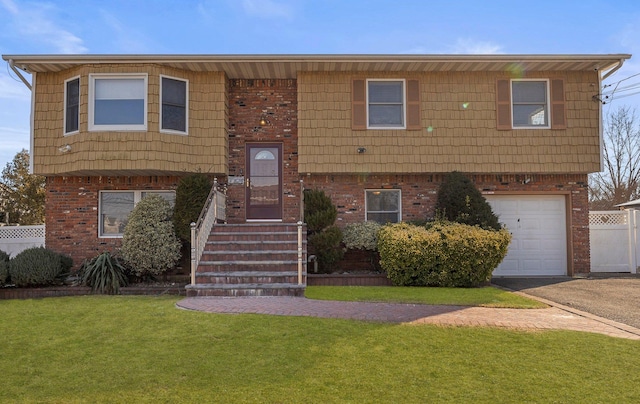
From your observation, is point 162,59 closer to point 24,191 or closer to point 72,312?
point 72,312

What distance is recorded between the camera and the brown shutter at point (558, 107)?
11.4 metres

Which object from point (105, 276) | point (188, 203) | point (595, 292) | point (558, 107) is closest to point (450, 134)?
point (558, 107)

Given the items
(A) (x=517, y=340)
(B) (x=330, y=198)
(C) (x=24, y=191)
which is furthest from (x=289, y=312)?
(C) (x=24, y=191)

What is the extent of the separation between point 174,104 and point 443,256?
731 centimetres

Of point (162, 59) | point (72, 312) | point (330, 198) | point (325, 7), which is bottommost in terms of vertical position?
point (72, 312)

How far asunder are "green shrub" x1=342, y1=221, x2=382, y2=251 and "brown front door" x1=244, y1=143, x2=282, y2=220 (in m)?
1.98

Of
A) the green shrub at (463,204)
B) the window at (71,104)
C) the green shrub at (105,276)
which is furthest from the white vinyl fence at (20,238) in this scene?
the green shrub at (463,204)

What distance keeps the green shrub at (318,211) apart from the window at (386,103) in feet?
8.23

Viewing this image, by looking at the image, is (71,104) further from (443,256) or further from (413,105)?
(443,256)

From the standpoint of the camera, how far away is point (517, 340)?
5027 mm

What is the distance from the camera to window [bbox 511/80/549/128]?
38.1ft

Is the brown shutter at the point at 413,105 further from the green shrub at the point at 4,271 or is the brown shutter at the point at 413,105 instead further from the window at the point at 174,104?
the green shrub at the point at 4,271

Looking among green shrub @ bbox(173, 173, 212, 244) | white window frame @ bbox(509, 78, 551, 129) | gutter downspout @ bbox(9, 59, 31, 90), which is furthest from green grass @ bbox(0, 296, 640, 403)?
white window frame @ bbox(509, 78, 551, 129)

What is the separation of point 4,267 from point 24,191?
13940 mm
